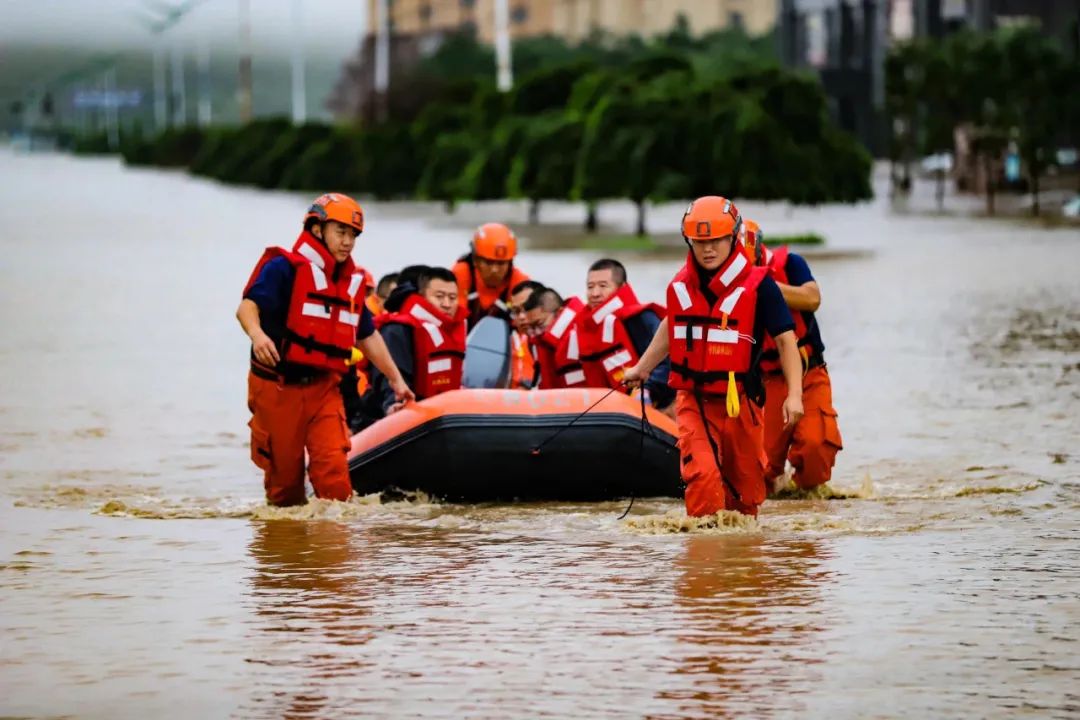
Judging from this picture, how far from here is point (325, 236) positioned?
12.1 metres

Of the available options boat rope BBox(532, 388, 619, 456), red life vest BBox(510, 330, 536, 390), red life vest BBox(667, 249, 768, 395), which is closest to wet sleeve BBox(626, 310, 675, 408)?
boat rope BBox(532, 388, 619, 456)

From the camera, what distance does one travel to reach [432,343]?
13734 millimetres

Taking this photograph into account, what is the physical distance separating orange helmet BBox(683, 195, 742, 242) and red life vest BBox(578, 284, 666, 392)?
2.48m

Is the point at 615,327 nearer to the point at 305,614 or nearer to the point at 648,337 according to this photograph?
the point at 648,337

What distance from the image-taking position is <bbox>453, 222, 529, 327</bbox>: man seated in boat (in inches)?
595

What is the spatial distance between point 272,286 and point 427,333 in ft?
5.90

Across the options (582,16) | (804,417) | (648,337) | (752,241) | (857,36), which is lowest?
(804,417)

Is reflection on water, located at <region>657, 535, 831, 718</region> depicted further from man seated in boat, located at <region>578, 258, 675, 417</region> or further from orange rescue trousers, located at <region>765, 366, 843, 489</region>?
man seated in boat, located at <region>578, 258, 675, 417</region>

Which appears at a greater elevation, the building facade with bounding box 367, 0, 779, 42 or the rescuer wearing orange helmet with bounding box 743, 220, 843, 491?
the building facade with bounding box 367, 0, 779, 42

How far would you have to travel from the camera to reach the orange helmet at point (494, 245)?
15102 mm

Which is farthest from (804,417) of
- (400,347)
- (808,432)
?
(400,347)

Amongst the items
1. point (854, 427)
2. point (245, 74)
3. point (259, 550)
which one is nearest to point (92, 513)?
point (259, 550)

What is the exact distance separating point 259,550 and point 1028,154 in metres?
41.6

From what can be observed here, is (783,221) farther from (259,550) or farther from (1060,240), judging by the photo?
(259,550)
